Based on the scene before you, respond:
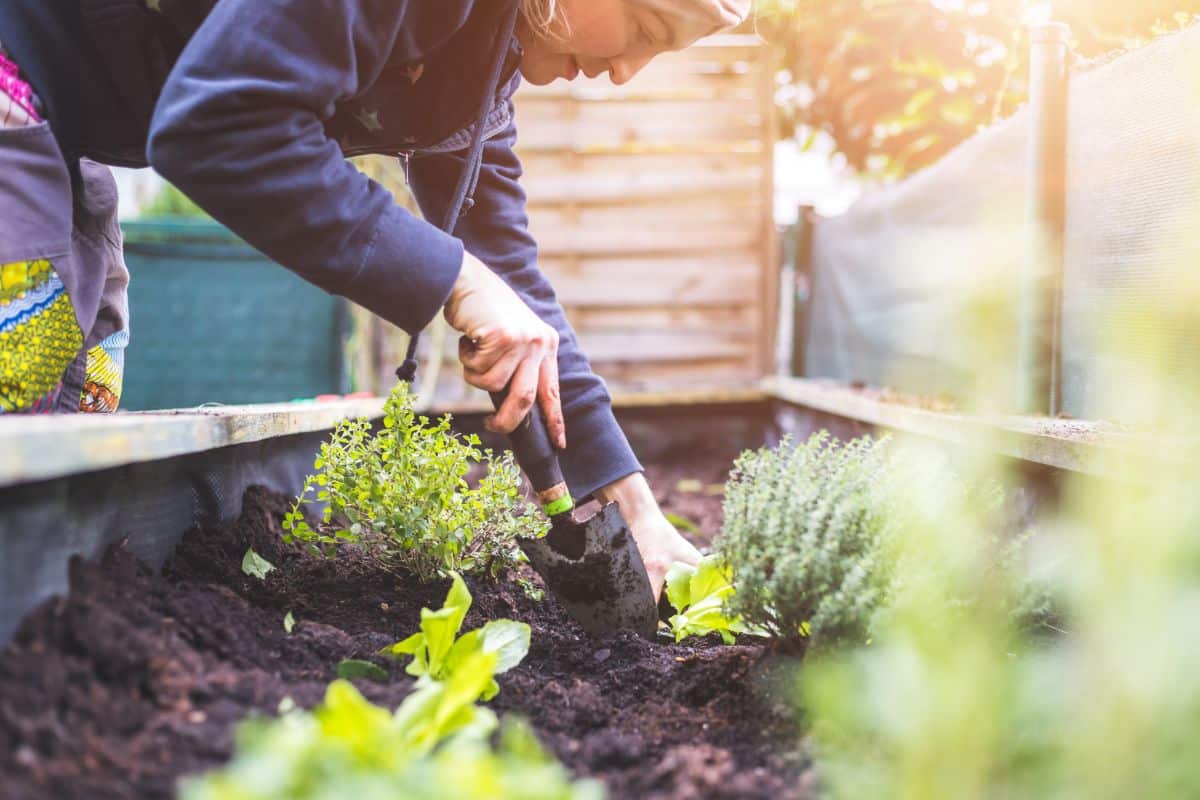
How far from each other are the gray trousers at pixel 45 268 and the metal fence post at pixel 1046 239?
190cm

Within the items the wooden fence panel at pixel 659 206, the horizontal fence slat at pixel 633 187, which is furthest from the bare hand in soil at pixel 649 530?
the horizontal fence slat at pixel 633 187

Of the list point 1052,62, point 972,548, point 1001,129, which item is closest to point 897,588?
point 972,548

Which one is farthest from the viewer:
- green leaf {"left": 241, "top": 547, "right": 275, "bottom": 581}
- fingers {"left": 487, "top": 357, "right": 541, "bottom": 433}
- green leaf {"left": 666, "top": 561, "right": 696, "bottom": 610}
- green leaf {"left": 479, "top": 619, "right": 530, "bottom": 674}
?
green leaf {"left": 666, "top": 561, "right": 696, "bottom": 610}

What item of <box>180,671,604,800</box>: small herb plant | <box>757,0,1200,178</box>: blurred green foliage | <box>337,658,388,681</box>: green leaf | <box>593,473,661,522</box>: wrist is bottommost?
<box>337,658,388,681</box>: green leaf

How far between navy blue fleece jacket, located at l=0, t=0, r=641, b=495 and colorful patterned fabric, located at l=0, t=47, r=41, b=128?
24mm

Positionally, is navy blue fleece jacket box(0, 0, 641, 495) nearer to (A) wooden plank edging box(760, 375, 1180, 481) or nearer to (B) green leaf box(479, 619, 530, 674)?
(B) green leaf box(479, 619, 530, 674)

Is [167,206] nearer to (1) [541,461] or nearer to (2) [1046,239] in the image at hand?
(1) [541,461]

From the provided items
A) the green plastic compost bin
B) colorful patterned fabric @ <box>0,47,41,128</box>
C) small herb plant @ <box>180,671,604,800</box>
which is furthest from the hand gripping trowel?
the green plastic compost bin

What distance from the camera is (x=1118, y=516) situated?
755 millimetres

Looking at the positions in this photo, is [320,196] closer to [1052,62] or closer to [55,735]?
[55,735]

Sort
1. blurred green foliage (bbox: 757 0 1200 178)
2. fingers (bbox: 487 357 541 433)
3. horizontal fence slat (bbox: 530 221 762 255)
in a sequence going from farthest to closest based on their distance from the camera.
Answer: horizontal fence slat (bbox: 530 221 762 255) < blurred green foliage (bbox: 757 0 1200 178) < fingers (bbox: 487 357 541 433)

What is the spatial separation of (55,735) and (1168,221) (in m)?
1.82

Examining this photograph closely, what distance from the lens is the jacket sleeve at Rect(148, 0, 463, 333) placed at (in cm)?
107

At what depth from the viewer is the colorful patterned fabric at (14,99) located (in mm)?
1263
